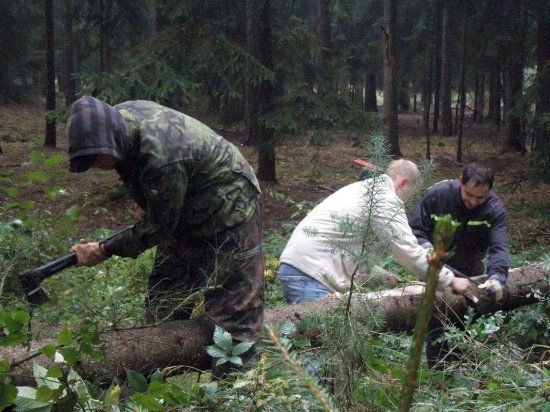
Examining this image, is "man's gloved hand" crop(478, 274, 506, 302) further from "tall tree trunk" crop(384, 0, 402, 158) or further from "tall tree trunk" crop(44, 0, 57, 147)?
"tall tree trunk" crop(44, 0, 57, 147)

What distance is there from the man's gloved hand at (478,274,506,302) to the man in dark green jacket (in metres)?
1.87

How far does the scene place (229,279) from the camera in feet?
12.0

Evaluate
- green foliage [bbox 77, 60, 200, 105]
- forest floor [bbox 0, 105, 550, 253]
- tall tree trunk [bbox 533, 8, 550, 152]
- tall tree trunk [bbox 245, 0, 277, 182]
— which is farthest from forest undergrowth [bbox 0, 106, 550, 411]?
tall tree trunk [bbox 245, 0, 277, 182]

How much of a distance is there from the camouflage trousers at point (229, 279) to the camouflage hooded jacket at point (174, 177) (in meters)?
0.10

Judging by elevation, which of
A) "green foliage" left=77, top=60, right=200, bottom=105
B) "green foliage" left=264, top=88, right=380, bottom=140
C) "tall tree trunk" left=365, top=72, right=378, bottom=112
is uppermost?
"tall tree trunk" left=365, top=72, right=378, bottom=112

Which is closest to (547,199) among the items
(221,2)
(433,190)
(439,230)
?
(221,2)

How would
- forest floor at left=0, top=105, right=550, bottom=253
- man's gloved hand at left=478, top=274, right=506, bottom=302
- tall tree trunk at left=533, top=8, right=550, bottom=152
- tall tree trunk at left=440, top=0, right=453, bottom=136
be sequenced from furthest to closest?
tall tree trunk at left=440, top=0, right=453, bottom=136 < forest floor at left=0, top=105, right=550, bottom=253 < tall tree trunk at left=533, top=8, right=550, bottom=152 < man's gloved hand at left=478, top=274, right=506, bottom=302

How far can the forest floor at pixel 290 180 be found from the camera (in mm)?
10617

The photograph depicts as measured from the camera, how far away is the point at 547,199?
13.0 meters

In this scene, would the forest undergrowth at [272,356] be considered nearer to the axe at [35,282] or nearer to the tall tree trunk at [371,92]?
the axe at [35,282]

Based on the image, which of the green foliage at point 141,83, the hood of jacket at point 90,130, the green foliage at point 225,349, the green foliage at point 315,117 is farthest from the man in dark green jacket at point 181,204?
the green foliage at point 315,117

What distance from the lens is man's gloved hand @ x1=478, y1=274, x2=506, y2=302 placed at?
457cm

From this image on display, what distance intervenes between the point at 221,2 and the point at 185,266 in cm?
1010

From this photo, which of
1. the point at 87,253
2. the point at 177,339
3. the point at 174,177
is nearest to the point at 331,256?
the point at 177,339
